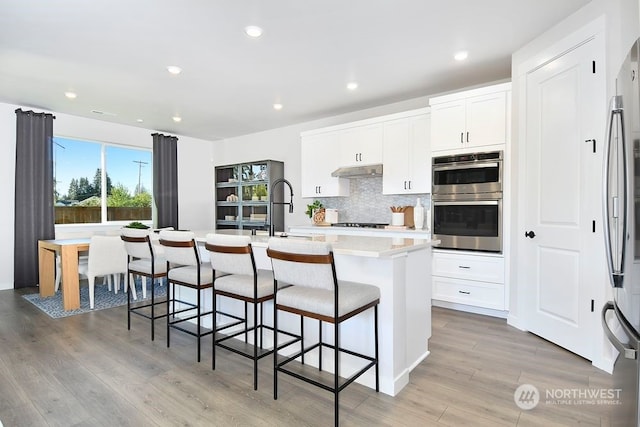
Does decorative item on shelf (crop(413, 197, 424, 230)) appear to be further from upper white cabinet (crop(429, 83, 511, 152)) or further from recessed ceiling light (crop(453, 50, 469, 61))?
recessed ceiling light (crop(453, 50, 469, 61))

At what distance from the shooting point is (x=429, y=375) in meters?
2.37

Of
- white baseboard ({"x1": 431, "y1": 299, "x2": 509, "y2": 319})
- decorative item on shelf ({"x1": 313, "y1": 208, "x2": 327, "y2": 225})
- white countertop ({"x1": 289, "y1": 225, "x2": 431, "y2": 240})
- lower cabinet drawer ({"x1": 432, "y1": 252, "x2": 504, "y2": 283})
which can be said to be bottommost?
white baseboard ({"x1": 431, "y1": 299, "x2": 509, "y2": 319})

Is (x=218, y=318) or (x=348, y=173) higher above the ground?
(x=348, y=173)

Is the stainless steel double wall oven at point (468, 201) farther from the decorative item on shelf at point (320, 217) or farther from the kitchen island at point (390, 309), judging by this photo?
the decorative item on shelf at point (320, 217)

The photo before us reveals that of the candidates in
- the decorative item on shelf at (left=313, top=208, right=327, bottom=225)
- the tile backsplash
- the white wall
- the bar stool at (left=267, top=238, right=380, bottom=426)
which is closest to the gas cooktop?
the tile backsplash

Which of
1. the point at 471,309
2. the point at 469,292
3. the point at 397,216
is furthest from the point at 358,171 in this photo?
the point at 471,309

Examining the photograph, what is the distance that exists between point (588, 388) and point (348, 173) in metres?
3.48

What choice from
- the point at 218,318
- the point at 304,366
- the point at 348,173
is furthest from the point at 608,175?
the point at 348,173

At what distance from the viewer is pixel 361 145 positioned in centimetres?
486

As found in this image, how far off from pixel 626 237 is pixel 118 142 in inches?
271

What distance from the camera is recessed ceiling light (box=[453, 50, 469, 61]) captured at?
3298mm

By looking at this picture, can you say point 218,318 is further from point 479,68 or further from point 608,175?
point 479,68

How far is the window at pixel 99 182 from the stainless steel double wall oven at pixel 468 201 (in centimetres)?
537

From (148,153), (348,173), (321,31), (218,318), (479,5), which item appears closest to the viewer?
(479,5)
